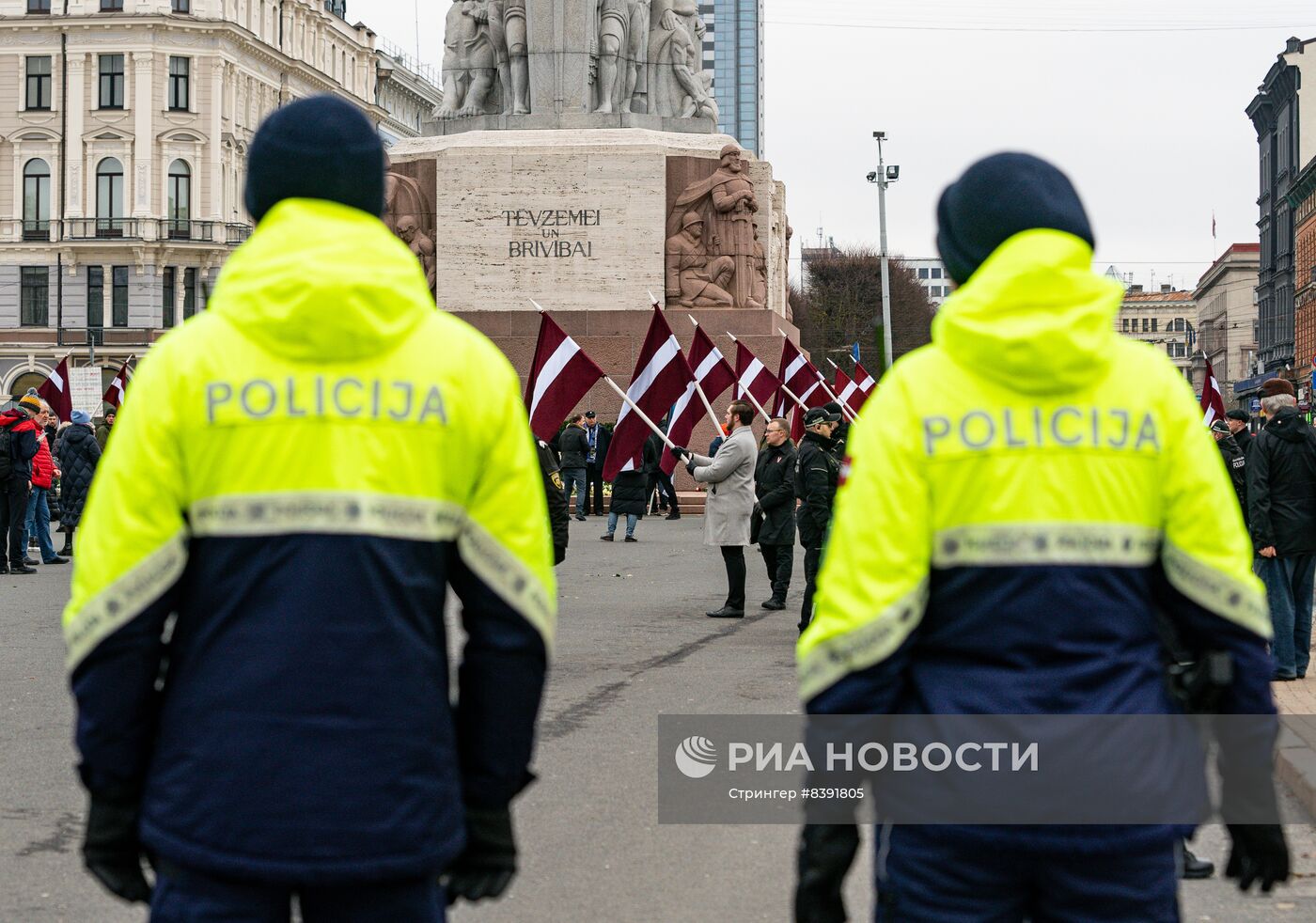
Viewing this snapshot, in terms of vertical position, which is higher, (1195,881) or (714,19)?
(714,19)

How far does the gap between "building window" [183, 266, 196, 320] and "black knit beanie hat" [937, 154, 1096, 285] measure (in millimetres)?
74462

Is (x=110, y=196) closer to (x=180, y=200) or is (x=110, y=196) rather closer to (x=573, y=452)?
(x=180, y=200)

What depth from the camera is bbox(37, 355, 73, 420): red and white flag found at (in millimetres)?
24203

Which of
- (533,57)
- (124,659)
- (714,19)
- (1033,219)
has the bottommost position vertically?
(124,659)

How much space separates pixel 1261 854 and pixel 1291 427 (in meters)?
8.01

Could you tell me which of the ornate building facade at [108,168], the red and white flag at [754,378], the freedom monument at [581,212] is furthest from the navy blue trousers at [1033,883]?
the ornate building facade at [108,168]

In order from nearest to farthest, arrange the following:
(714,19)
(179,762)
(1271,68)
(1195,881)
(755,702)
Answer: (179,762), (1195,881), (755,702), (1271,68), (714,19)

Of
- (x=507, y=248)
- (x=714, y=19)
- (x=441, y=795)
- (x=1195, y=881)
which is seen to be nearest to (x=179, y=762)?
(x=441, y=795)

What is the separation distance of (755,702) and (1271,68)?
9209cm

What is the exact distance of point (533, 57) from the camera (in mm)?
28453

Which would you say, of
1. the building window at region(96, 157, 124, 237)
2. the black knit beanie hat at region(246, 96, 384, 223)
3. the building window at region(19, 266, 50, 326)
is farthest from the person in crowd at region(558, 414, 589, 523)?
the building window at region(19, 266, 50, 326)

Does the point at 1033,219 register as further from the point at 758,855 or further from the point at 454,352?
the point at 758,855

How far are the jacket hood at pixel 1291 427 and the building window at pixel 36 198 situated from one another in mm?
69519

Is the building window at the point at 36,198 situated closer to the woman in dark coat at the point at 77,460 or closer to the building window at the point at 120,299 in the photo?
the building window at the point at 120,299
